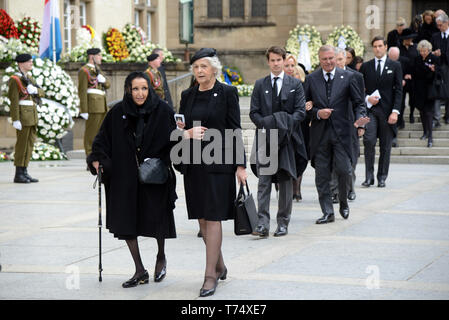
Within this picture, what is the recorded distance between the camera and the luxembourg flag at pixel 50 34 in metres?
19.9

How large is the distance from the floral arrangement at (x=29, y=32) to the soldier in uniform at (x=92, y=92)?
510 centimetres

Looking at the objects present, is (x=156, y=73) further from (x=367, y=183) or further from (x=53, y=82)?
(x=367, y=183)

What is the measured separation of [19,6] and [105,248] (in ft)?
47.1

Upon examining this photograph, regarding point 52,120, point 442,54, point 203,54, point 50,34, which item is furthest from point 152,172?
point 50,34

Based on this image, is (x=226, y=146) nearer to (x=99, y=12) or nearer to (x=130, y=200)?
(x=130, y=200)

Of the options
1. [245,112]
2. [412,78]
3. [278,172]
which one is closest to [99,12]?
[245,112]

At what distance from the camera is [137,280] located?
6.55m

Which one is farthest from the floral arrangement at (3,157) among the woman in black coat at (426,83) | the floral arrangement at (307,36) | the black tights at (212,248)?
the floral arrangement at (307,36)

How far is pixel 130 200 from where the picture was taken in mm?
6492

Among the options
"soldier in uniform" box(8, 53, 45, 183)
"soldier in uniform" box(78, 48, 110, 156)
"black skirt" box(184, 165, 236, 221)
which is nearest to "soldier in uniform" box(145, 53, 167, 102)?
"soldier in uniform" box(78, 48, 110, 156)

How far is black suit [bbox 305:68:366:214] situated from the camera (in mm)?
9711

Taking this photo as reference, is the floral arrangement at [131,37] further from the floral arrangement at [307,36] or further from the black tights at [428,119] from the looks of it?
the black tights at [428,119]

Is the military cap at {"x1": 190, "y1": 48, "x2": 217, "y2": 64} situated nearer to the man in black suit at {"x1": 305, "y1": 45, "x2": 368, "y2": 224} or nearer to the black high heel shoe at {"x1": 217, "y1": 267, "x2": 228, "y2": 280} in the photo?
the black high heel shoe at {"x1": 217, "y1": 267, "x2": 228, "y2": 280}

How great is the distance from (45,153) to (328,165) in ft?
30.3
